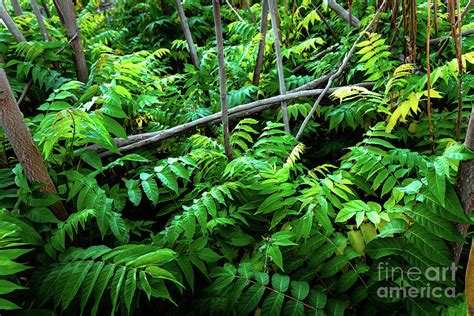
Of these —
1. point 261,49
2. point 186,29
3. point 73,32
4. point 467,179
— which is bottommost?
point 467,179

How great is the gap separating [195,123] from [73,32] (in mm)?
1279

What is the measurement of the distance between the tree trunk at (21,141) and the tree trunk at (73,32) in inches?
49.1

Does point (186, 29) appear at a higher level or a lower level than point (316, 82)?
higher

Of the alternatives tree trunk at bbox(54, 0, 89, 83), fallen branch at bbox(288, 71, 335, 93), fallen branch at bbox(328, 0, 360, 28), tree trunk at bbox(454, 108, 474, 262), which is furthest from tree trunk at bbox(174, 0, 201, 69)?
tree trunk at bbox(454, 108, 474, 262)

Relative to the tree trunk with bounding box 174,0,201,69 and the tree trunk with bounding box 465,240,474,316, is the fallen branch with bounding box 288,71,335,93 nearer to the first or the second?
the tree trunk with bounding box 174,0,201,69

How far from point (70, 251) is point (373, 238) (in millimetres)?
1281

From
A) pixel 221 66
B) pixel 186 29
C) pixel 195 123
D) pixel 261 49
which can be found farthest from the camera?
pixel 186 29

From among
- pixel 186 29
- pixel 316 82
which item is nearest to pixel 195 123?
pixel 316 82

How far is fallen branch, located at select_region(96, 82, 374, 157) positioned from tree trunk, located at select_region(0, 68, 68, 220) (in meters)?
0.56

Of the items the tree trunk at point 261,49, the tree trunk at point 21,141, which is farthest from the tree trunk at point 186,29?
the tree trunk at point 21,141

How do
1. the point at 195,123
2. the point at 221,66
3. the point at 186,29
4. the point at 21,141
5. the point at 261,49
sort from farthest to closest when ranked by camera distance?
the point at 186,29
the point at 261,49
the point at 195,123
the point at 221,66
the point at 21,141

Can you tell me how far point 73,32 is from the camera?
8.54 ft

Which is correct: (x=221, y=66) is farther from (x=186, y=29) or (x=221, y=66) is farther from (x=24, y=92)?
(x=24, y=92)

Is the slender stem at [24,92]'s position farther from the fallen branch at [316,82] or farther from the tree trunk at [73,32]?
the fallen branch at [316,82]
